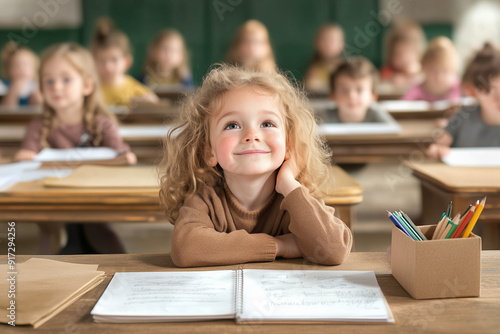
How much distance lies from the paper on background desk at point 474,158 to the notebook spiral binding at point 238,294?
1408 millimetres

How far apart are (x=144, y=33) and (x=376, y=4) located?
4.00 metres

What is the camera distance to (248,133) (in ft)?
3.99

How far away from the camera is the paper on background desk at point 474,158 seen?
2.19 metres

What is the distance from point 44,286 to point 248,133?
1.60 ft

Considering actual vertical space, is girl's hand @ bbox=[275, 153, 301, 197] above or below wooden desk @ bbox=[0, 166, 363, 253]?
above

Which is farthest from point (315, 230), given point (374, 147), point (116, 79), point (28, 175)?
point (116, 79)

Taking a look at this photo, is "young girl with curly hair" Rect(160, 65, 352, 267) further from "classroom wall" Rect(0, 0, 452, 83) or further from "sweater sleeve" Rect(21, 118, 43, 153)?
"classroom wall" Rect(0, 0, 452, 83)

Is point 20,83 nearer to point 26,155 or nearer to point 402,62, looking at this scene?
point 26,155

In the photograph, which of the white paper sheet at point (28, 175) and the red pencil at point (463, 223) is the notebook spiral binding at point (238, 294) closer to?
the red pencil at point (463, 223)

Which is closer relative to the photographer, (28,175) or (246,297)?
(246,297)

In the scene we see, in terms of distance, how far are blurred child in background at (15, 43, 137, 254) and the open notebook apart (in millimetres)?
1684

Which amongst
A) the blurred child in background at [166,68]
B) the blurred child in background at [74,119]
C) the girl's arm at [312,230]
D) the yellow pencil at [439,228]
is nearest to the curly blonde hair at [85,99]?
the blurred child in background at [74,119]

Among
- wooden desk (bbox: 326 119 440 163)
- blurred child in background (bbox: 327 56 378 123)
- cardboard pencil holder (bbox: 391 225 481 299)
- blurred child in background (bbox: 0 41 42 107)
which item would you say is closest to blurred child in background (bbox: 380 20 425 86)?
blurred child in background (bbox: 327 56 378 123)

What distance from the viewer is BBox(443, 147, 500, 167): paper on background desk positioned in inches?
86.4
